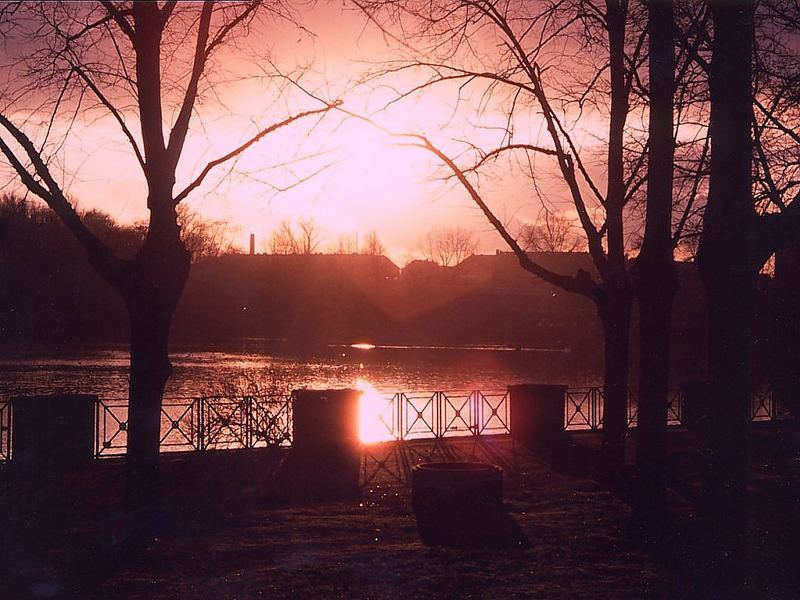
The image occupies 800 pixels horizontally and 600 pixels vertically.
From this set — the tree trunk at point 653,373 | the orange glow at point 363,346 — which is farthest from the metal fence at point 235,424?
the orange glow at point 363,346

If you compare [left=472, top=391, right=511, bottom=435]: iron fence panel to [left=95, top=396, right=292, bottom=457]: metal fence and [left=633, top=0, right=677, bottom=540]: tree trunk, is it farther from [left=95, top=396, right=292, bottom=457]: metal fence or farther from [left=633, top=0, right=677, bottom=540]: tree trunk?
[left=633, top=0, right=677, bottom=540]: tree trunk

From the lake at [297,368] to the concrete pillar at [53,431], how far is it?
4815 millimetres

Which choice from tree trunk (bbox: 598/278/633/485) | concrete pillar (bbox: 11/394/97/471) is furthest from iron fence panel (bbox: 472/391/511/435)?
concrete pillar (bbox: 11/394/97/471)

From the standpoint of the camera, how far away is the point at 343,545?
9109mm

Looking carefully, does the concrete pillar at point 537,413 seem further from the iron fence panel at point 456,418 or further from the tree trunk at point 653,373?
the tree trunk at point 653,373

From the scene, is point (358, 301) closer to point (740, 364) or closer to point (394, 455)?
point (394, 455)

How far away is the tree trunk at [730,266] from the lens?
9.45 m

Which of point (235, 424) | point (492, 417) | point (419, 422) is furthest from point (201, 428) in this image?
point (419, 422)

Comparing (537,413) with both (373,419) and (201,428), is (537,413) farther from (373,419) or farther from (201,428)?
(373,419)

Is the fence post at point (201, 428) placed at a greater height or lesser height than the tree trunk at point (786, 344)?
lesser

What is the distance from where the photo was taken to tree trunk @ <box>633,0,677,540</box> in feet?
35.2

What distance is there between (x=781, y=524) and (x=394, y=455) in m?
7.85

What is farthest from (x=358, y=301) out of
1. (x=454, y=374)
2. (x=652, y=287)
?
(x=652, y=287)

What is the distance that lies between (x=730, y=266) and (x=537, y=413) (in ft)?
31.8
